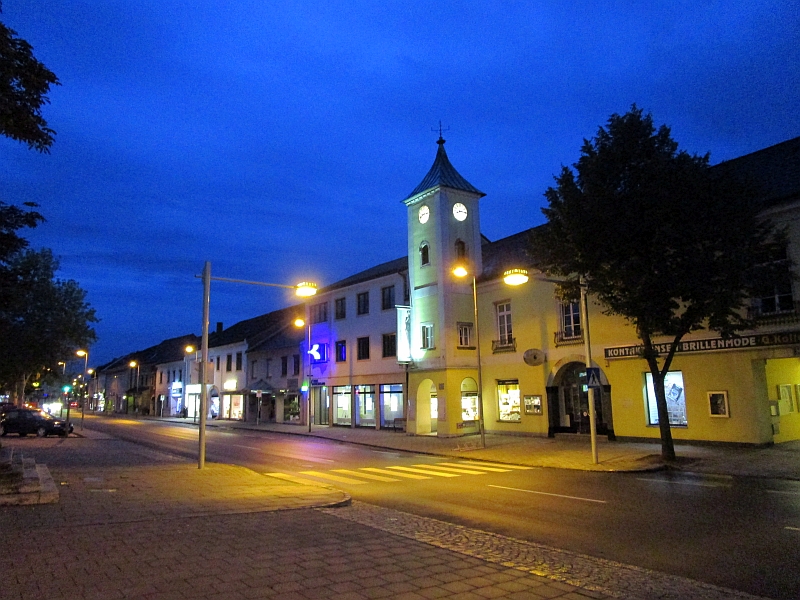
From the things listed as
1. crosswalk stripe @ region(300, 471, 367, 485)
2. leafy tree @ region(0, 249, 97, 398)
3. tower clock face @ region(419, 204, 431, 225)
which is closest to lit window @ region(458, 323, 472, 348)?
tower clock face @ region(419, 204, 431, 225)

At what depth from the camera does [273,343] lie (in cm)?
4888

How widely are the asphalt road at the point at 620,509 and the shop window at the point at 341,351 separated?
19.4m

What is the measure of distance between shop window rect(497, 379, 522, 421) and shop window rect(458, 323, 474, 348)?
262cm

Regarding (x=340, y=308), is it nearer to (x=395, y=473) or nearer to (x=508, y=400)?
(x=508, y=400)

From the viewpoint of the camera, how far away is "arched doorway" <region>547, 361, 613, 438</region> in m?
25.4

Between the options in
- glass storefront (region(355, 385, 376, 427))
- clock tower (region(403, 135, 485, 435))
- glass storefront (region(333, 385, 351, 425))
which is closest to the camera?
clock tower (region(403, 135, 485, 435))

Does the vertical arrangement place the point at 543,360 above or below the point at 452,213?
below

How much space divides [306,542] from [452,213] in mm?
24963

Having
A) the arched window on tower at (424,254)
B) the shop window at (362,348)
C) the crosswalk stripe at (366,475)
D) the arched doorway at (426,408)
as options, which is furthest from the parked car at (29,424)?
the crosswalk stripe at (366,475)

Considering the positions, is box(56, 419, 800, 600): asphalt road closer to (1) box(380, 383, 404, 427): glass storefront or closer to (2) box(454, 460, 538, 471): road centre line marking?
(2) box(454, 460, 538, 471): road centre line marking

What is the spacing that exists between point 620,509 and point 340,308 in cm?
3058

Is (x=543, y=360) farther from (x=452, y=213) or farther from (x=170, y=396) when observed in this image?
(x=170, y=396)

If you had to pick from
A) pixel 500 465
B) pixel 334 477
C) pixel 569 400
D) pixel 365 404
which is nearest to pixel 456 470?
pixel 500 465

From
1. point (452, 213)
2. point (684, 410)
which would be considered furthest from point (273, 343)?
point (684, 410)
